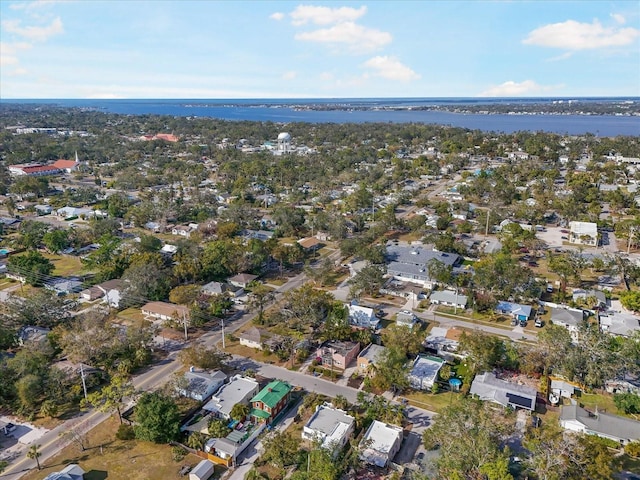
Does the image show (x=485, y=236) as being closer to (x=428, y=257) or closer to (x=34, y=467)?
(x=428, y=257)

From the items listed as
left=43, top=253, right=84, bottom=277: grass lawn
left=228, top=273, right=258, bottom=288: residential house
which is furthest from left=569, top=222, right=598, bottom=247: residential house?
left=43, top=253, right=84, bottom=277: grass lawn

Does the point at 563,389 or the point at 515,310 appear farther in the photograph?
the point at 515,310

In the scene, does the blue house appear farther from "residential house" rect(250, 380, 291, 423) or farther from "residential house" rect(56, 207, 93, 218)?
"residential house" rect(56, 207, 93, 218)

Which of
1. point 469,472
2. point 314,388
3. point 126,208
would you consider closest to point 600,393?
point 469,472

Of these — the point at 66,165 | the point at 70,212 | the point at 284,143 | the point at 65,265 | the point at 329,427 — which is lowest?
the point at 329,427

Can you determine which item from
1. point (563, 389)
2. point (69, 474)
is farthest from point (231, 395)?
point (563, 389)

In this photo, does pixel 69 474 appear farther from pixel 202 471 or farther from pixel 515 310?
pixel 515 310
